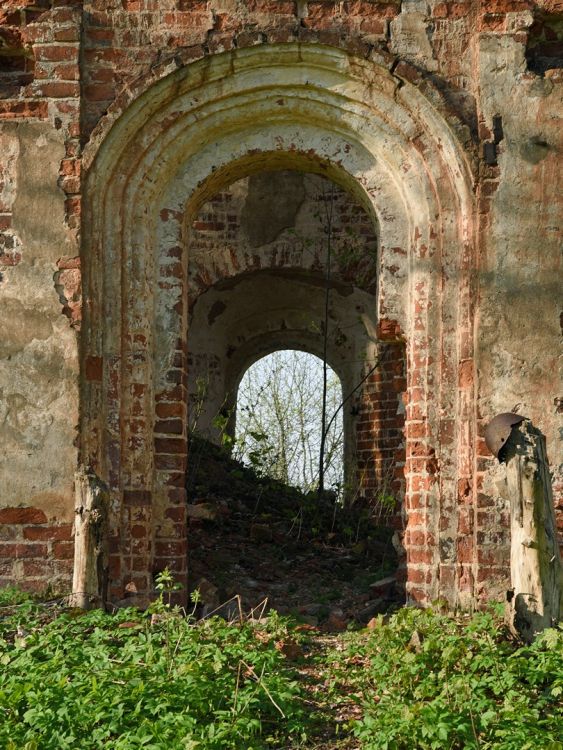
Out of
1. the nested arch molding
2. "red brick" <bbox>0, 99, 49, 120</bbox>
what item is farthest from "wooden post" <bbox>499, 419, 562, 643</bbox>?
"red brick" <bbox>0, 99, 49, 120</bbox>

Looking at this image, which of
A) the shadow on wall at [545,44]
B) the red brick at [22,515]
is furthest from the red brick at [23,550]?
the shadow on wall at [545,44]

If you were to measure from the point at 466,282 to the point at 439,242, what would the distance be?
12.8 inches

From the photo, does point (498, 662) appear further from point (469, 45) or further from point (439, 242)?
point (469, 45)

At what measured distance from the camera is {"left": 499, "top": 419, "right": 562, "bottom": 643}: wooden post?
5.84 meters

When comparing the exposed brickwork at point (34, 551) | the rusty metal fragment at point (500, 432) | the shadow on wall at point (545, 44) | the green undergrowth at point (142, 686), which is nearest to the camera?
the green undergrowth at point (142, 686)

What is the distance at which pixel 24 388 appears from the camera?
7.19 meters

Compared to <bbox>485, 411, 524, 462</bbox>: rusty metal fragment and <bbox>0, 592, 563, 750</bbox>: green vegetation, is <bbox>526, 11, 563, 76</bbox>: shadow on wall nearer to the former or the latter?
<bbox>485, 411, 524, 462</bbox>: rusty metal fragment

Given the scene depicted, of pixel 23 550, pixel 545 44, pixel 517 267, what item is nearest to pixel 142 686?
pixel 23 550

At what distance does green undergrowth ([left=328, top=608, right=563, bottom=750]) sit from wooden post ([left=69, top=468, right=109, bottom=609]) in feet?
4.75

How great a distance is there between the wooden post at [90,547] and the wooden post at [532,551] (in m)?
2.30

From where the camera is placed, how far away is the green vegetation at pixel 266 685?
465 centimetres

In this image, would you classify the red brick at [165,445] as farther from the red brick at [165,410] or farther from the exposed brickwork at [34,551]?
the exposed brickwork at [34,551]

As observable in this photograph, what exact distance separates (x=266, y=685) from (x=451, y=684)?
2.74 ft

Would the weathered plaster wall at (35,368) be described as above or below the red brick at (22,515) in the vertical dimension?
above
